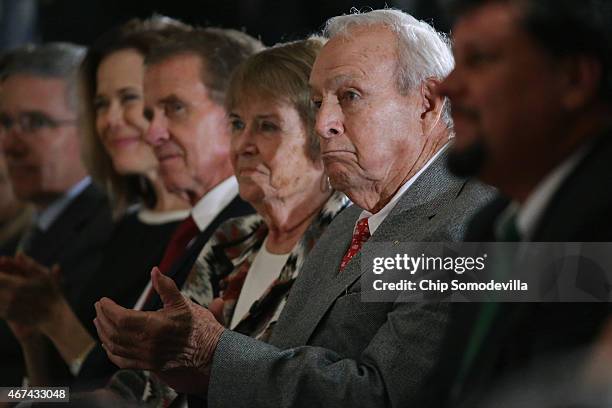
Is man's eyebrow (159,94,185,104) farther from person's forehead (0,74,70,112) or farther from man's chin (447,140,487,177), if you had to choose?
man's chin (447,140,487,177)

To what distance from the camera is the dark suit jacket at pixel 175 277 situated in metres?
3.07

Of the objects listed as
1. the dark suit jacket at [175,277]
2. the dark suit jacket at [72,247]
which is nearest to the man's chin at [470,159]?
the dark suit jacket at [175,277]

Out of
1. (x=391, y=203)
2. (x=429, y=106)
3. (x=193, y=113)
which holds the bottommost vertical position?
(x=193, y=113)

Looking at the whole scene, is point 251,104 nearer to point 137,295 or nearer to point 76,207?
point 137,295

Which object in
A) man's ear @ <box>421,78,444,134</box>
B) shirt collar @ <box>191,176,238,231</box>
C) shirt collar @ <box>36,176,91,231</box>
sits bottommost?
shirt collar @ <box>36,176,91,231</box>

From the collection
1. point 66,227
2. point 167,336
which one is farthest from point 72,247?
point 167,336

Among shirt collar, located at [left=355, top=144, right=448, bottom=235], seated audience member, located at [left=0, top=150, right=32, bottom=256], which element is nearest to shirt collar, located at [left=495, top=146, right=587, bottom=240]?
shirt collar, located at [left=355, top=144, right=448, bottom=235]

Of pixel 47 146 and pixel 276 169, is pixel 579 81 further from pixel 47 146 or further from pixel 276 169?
pixel 47 146

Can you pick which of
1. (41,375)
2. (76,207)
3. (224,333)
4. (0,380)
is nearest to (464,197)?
(224,333)

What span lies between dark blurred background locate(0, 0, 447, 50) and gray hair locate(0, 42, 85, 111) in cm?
30

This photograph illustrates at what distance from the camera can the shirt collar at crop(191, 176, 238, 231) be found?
10.7 feet

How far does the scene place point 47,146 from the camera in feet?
14.8

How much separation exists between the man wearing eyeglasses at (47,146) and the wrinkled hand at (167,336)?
195 centimetres

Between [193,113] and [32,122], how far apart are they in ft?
4.23
